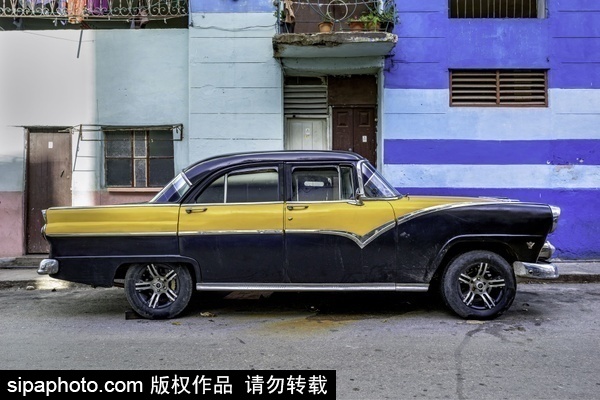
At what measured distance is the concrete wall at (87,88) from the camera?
1077 cm

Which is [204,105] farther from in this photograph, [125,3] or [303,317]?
[303,317]

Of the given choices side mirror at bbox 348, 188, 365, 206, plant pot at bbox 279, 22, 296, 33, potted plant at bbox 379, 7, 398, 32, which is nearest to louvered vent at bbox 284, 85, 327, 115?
plant pot at bbox 279, 22, 296, 33

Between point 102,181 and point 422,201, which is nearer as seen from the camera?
point 422,201

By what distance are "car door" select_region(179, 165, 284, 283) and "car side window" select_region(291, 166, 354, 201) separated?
0.93 feet

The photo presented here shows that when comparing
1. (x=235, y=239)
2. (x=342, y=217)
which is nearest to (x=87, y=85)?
(x=235, y=239)

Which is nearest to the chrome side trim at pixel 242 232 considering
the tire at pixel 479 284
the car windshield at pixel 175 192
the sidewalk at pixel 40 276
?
the car windshield at pixel 175 192

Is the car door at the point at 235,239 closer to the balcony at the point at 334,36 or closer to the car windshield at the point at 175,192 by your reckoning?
the car windshield at the point at 175,192

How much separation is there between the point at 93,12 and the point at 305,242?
7.52 m

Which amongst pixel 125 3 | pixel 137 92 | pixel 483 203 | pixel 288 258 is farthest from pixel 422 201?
pixel 125 3

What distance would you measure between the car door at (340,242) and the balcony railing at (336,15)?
5.18 meters

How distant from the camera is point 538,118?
34.2 feet

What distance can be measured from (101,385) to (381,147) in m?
7.59

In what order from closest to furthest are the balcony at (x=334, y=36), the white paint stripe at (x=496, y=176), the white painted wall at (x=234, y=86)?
the balcony at (x=334, y=36), the white paint stripe at (x=496, y=176), the white painted wall at (x=234, y=86)

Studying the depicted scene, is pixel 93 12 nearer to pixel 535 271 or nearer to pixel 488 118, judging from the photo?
pixel 488 118
